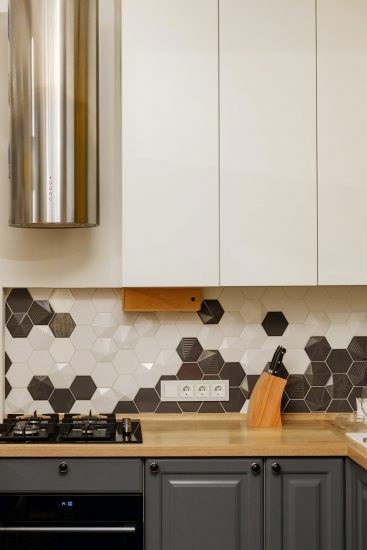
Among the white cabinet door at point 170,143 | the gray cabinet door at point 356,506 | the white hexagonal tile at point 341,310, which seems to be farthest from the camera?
the white hexagonal tile at point 341,310

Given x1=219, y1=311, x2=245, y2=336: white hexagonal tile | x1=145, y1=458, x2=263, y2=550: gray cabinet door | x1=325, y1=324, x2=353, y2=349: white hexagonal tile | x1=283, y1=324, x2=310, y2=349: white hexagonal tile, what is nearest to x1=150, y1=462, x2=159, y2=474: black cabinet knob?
x1=145, y1=458, x2=263, y2=550: gray cabinet door

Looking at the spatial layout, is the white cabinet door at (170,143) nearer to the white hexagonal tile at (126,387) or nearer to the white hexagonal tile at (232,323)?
the white hexagonal tile at (232,323)

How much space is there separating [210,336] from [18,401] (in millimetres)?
855

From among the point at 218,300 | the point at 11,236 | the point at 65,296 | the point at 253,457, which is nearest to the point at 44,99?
the point at 11,236

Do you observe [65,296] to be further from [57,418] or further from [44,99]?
[44,99]

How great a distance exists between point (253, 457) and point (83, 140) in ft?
4.27

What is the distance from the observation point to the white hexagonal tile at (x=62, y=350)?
3.17m

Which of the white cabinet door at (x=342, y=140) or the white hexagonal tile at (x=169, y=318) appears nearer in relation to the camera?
the white cabinet door at (x=342, y=140)

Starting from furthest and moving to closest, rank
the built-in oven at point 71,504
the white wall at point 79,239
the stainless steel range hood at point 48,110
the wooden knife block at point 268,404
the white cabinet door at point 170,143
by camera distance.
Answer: the white wall at point 79,239 < the wooden knife block at point 268,404 < the white cabinet door at point 170,143 < the stainless steel range hood at point 48,110 < the built-in oven at point 71,504

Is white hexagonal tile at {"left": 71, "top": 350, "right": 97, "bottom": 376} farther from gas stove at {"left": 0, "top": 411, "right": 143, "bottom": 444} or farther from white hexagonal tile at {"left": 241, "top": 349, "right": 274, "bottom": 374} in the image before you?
white hexagonal tile at {"left": 241, "top": 349, "right": 274, "bottom": 374}

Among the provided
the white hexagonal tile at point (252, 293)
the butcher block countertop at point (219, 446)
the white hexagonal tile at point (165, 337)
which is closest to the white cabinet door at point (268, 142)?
the white hexagonal tile at point (252, 293)

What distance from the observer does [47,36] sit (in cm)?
270

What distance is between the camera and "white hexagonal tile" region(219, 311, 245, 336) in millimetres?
3193

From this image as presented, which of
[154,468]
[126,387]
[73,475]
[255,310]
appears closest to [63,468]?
[73,475]
